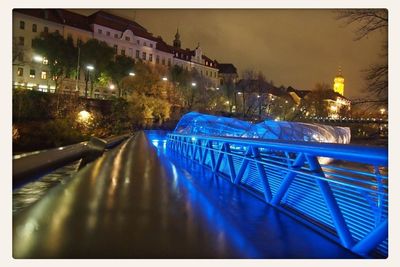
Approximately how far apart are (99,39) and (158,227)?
72836 mm

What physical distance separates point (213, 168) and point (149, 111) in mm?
48205

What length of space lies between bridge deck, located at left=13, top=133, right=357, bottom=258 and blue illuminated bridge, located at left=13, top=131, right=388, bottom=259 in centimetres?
1

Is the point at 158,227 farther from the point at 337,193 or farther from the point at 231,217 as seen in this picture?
the point at 337,193

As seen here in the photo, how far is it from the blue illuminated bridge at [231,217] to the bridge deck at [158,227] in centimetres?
1

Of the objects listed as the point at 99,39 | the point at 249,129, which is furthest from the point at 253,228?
the point at 99,39

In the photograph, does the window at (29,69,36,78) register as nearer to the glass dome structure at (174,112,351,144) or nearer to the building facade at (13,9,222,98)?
the building facade at (13,9,222,98)

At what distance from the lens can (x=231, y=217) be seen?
5.50m

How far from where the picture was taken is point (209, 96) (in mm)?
74938

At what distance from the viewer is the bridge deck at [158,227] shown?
3869mm

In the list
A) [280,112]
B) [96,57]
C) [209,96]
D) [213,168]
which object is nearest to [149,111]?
[96,57]

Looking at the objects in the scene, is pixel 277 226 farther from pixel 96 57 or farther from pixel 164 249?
pixel 96 57

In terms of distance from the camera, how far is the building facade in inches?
2191
